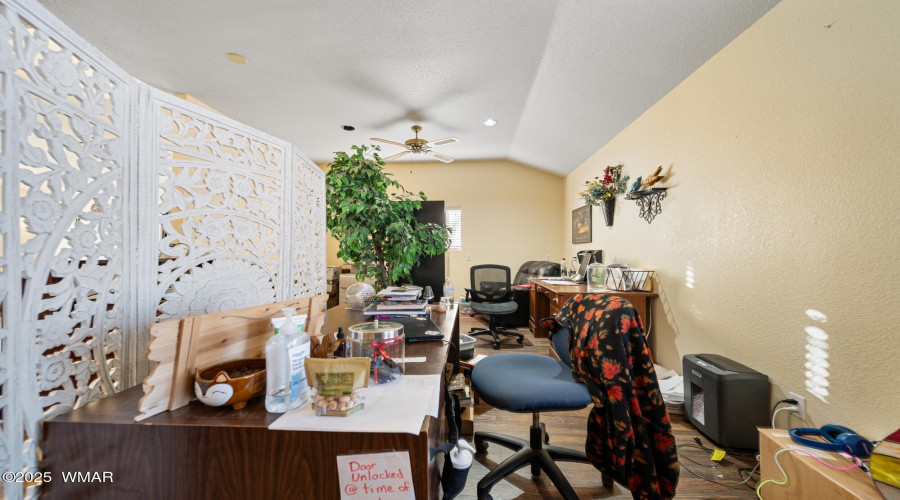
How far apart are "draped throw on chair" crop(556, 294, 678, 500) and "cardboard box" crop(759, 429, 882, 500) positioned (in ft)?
1.60

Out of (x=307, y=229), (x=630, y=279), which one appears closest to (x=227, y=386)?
(x=307, y=229)

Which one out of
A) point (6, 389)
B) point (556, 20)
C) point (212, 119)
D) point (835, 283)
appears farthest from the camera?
point (556, 20)

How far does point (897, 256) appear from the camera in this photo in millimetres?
1156

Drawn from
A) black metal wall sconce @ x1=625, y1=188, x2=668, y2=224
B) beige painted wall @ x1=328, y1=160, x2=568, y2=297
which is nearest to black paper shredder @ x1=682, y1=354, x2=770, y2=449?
black metal wall sconce @ x1=625, y1=188, x2=668, y2=224

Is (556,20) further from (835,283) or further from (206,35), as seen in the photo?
(206,35)

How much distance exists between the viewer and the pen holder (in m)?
0.81

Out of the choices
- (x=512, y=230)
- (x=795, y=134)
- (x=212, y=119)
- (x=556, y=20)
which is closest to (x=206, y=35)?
(x=212, y=119)

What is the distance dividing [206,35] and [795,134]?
3.80 metres

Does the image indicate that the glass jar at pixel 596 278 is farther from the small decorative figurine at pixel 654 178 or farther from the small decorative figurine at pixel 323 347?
the small decorative figurine at pixel 323 347

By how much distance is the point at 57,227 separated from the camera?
0.63 meters

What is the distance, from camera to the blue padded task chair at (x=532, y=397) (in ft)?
3.92

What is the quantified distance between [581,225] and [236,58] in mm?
4419

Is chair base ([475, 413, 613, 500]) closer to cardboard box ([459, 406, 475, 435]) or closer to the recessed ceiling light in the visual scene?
cardboard box ([459, 406, 475, 435])

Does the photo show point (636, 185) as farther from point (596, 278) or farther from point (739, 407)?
point (739, 407)
